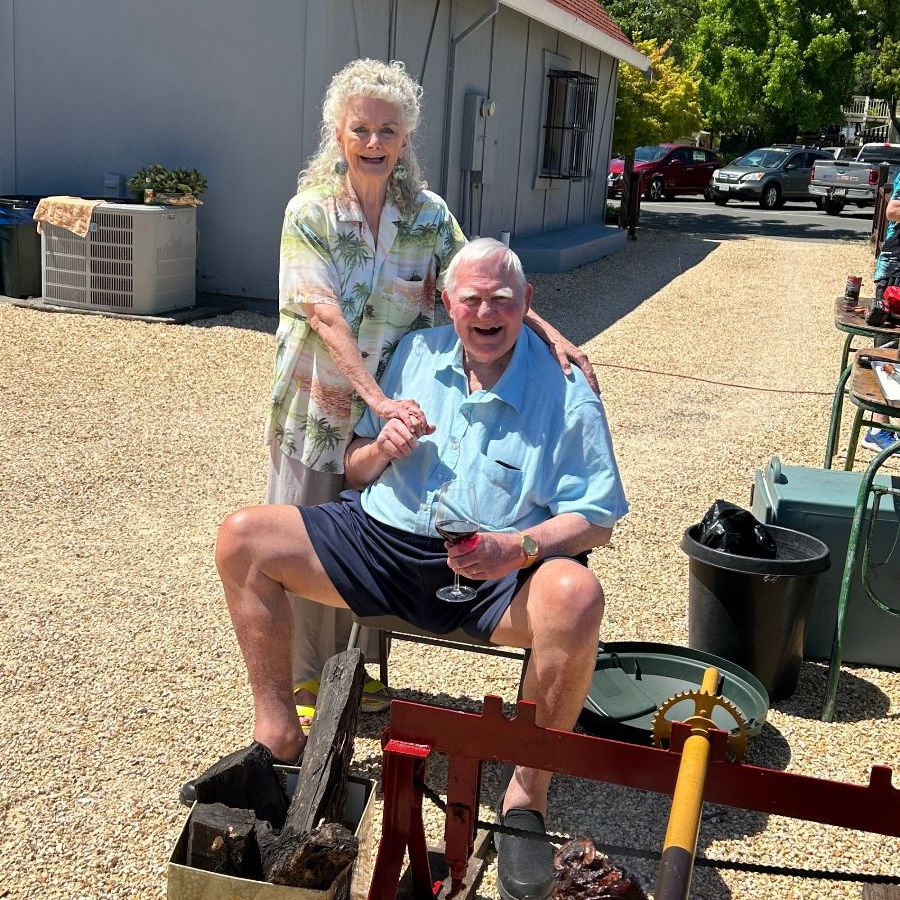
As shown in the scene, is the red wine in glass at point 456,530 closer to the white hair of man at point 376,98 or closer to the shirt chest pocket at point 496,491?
the shirt chest pocket at point 496,491

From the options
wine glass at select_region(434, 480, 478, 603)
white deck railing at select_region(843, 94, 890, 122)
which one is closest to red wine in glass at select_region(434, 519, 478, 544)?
wine glass at select_region(434, 480, 478, 603)

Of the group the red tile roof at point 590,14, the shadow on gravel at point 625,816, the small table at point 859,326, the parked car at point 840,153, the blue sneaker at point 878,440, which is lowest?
the shadow on gravel at point 625,816

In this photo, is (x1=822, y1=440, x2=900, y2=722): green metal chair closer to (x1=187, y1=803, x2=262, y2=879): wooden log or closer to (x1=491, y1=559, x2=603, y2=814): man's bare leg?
(x1=491, y1=559, x2=603, y2=814): man's bare leg

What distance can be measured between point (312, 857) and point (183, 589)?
2383mm

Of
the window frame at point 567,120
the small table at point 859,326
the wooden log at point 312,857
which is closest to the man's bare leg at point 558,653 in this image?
the wooden log at point 312,857

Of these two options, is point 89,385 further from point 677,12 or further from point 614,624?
point 677,12

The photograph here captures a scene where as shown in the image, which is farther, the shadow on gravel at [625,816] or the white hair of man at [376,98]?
the white hair of man at [376,98]

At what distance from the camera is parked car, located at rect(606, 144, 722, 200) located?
28500 mm

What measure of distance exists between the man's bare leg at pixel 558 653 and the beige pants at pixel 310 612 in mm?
837

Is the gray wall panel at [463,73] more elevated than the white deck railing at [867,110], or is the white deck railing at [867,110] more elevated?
the white deck railing at [867,110]

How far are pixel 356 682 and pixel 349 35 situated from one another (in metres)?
8.33

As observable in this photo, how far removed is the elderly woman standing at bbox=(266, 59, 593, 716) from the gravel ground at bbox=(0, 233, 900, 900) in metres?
0.56

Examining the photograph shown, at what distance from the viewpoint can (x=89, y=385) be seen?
7355 millimetres

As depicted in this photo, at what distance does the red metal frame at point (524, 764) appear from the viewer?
1.90 m
